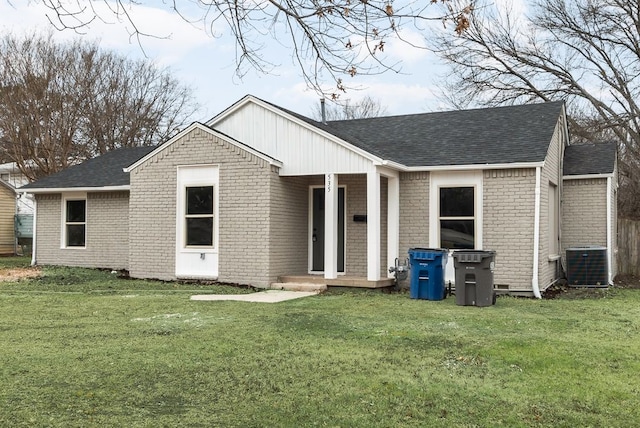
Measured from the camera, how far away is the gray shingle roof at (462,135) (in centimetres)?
1334

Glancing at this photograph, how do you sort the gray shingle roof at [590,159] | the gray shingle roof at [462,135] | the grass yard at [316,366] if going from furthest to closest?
the gray shingle roof at [590,159], the gray shingle roof at [462,135], the grass yard at [316,366]

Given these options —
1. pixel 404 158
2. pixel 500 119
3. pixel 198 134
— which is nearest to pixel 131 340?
pixel 198 134

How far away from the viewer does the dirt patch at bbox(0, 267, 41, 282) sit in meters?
15.0

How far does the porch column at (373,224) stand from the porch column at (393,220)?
2.67 feet

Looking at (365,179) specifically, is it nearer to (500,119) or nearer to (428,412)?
(500,119)

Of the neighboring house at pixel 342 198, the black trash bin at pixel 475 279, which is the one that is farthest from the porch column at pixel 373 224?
the black trash bin at pixel 475 279

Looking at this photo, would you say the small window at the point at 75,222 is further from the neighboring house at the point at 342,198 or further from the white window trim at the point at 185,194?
the white window trim at the point at 185,194

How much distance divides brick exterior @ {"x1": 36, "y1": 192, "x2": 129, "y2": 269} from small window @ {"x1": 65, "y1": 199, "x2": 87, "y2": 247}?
22 cm

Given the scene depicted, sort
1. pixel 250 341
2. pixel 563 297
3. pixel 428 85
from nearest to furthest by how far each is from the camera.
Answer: pixel 250 341 < pixel 563 297 < pixel 428 85

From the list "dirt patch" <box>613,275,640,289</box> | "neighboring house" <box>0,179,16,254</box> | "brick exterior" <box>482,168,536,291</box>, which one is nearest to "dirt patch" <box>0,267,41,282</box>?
"neighboring house" <box>0,179,16,254</box>

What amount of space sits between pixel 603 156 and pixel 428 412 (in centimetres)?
1363

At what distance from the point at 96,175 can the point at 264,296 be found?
9.54m

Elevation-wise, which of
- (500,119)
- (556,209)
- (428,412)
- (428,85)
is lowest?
(428,412)

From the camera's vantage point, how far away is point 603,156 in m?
16.1
